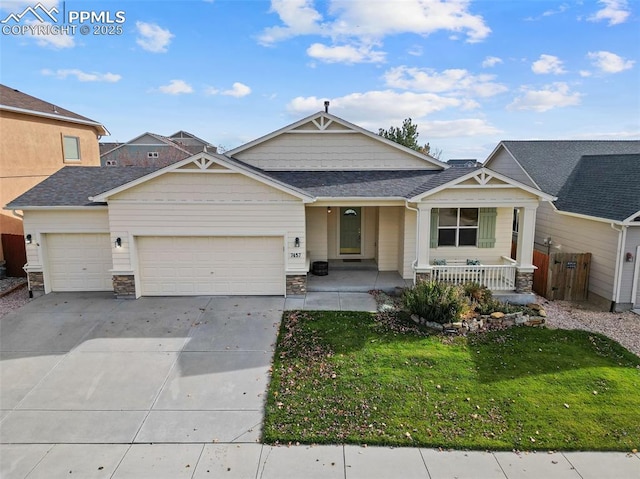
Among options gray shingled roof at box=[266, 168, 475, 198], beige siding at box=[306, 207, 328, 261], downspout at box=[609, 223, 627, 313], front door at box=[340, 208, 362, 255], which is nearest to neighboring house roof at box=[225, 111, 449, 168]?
gray shingled roof at box=[266, 168, 475, 198]

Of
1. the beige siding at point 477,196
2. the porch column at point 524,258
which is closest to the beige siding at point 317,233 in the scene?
the beige siding at point 477,196

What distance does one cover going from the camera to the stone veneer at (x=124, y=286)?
39.4 ft

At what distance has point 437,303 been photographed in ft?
32.7

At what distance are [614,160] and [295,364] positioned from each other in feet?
45.6

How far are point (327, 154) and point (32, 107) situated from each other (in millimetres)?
13049

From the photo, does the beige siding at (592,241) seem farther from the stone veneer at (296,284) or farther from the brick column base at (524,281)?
the stone veneer at (296,284)

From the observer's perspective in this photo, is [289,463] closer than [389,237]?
Yes

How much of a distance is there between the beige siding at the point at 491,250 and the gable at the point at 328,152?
2.96 m

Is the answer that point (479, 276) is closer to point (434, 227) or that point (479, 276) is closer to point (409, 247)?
point (434, 227)

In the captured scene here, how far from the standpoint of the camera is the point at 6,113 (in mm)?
15461

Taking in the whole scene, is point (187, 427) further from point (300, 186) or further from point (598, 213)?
point (598, 213)

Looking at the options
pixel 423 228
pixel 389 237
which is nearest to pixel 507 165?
pixel 389 237

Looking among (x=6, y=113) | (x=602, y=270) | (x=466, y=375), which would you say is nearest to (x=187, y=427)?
(x=466, y=375)

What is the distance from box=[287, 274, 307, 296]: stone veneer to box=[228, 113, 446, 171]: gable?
15.8ft
